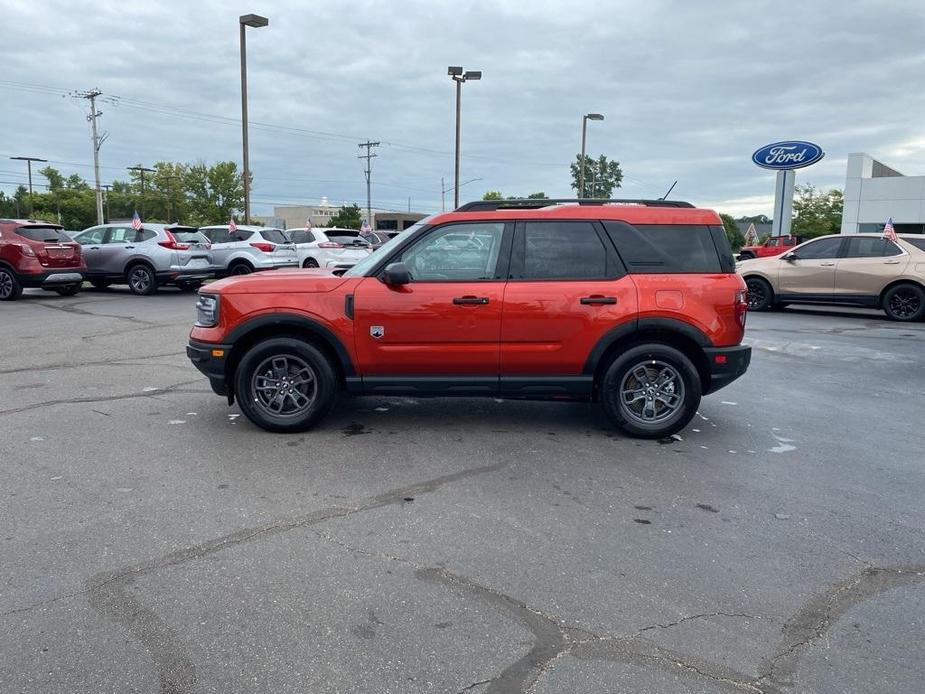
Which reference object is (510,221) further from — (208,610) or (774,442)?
(208,610)

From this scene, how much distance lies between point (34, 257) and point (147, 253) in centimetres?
242

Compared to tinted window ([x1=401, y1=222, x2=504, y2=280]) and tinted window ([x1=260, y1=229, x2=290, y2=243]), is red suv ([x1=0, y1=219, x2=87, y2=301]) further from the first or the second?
tinted window ([x1=401, y1=222, x2=504, y2=280])

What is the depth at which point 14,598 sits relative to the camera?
3178 millimetres

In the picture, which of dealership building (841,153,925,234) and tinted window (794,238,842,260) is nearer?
tinted window (794,238,842,260)

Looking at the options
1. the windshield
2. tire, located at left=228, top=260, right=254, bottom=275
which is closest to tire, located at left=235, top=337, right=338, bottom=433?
the windshield

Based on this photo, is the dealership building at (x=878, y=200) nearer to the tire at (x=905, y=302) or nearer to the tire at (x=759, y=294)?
the tire at (x=759, y=294)

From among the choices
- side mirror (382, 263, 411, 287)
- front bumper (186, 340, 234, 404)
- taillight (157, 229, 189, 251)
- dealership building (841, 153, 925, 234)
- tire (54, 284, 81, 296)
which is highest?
dealership building (841, 153, 925, 234)

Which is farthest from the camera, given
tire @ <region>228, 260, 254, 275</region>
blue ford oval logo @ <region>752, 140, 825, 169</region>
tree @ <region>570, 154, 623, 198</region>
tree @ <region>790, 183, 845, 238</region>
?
tree @ <region>570, 154, 623, 198</region>

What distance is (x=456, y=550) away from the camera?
371 cm

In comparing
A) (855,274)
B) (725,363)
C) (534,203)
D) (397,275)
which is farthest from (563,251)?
(855,274)

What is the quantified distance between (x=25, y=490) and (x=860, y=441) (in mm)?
6131

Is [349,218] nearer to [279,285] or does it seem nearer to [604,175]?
[604,175]

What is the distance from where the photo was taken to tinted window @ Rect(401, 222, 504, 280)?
5719 mm

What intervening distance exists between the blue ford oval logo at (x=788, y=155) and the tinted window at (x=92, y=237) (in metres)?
23.6
